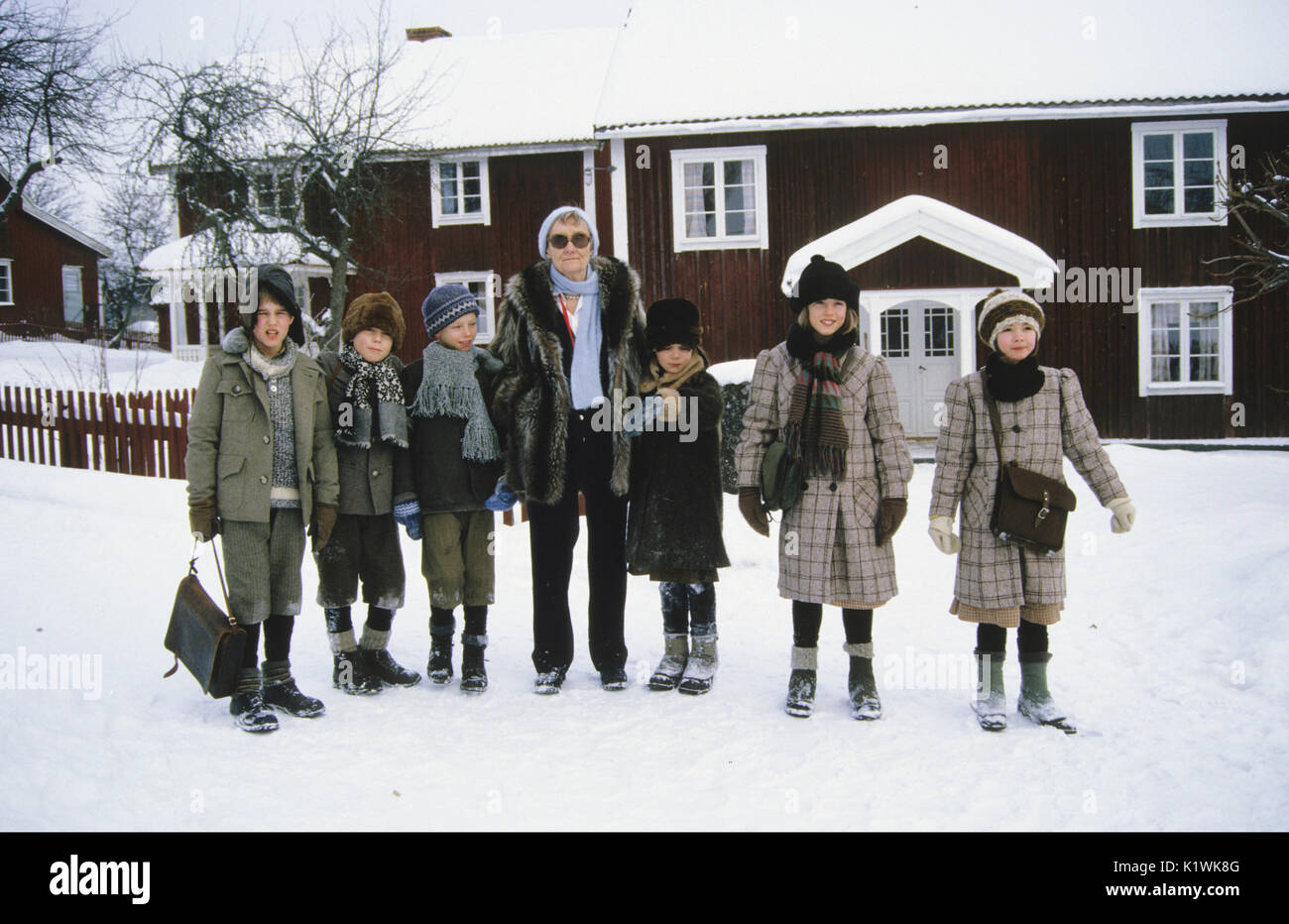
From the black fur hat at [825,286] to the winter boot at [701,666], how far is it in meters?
1.71

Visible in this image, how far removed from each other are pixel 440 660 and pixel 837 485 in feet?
7.12

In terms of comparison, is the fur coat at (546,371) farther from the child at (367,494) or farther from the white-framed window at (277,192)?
the white-framed window at (277,192)

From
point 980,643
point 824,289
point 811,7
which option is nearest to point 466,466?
point 824,289

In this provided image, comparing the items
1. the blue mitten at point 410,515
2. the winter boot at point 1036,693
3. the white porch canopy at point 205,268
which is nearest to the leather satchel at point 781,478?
the winter boot at point 1036,693

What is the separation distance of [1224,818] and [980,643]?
125cm

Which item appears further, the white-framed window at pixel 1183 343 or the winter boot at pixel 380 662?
the white-framed window at pixel 1183 343

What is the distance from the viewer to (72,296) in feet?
111

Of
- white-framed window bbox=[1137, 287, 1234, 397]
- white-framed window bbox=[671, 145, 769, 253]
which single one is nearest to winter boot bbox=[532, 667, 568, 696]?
white-framed window bbox=[671, 145, 769, 253]

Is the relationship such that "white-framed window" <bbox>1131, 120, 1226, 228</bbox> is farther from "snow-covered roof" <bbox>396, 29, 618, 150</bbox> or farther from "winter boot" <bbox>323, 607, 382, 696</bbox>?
"winter boot" <bbox>323, 607, 382, 696</bbox>

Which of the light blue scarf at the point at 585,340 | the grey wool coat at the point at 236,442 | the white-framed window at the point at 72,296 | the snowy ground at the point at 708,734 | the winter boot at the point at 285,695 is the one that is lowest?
the snowy ground at the point at 708,734

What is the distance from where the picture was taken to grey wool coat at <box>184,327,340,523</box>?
163 inches

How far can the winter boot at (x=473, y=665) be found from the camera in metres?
4.61

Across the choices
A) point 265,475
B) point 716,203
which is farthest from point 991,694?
point 716,203
